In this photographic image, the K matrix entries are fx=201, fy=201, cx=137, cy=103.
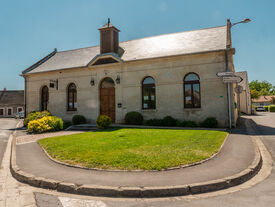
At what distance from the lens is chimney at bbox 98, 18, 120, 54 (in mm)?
17156

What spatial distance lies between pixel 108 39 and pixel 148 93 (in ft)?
20.1

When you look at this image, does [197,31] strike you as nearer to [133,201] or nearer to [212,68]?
[212,68]

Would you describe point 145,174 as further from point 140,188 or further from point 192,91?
point 192,91

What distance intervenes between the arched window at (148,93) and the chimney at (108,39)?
14.5 feet

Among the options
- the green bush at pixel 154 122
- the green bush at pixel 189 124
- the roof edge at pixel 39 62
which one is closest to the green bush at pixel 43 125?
the green bush at pixel 154 122

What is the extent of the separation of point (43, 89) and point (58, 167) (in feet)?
54.4

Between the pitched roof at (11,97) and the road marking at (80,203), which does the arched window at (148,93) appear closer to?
the road marking at (80,203)

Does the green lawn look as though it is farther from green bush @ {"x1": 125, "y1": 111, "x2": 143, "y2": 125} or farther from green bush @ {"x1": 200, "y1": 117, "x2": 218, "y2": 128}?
green bush @ {"x1": 125, "y1": 111, "x2": 143, "y2": 125}

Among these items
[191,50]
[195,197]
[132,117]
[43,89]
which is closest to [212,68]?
[191,50]

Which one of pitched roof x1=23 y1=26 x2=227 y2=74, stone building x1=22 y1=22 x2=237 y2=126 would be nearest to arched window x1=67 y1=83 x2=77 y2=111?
stone building x1=22 y1=22 x2=237 y2=126

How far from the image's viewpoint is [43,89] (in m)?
20.1

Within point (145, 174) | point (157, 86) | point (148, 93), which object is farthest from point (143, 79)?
point (145, 174)

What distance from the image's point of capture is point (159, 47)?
53.3 feet

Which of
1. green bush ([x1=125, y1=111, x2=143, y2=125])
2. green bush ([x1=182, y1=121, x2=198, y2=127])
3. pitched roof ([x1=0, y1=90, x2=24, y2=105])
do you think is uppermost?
pitched roof ([x1=0, y1=90, x2=24, y2=105])
